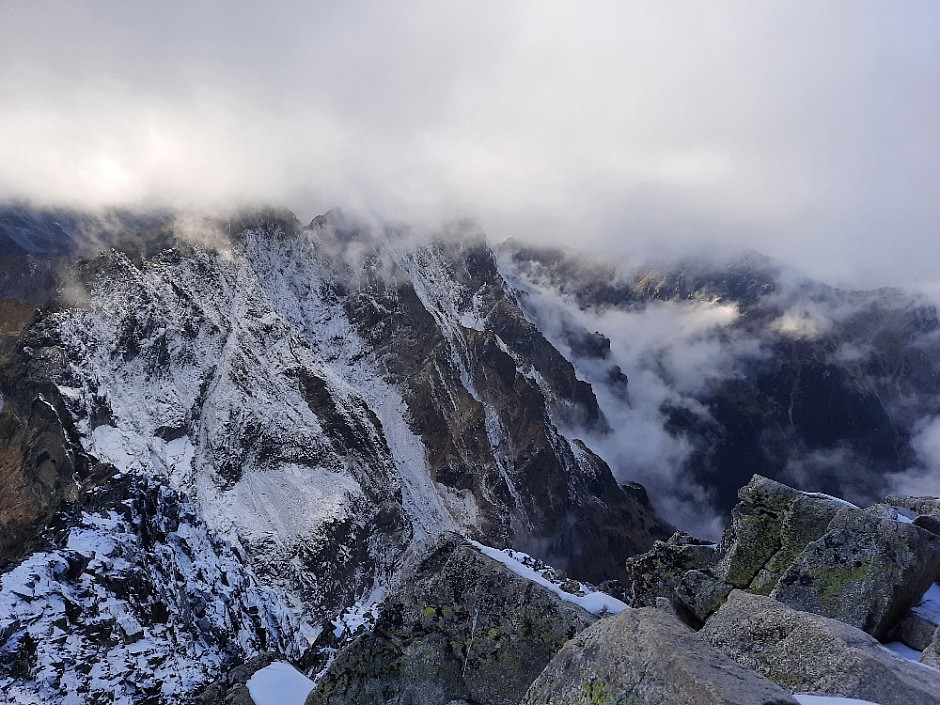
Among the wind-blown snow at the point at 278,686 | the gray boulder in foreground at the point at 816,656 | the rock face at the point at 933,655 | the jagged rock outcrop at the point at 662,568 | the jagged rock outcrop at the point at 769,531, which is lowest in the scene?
the wind-blown snow at the point at 278,686

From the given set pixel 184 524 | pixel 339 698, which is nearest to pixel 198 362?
pixel 184 524

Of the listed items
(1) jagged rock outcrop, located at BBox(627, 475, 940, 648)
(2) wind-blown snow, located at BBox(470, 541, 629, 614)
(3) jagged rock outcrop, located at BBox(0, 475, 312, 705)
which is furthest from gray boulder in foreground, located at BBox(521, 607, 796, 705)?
(3) jagged rock outcrop, located at BBox(0, 475, 312, 705)

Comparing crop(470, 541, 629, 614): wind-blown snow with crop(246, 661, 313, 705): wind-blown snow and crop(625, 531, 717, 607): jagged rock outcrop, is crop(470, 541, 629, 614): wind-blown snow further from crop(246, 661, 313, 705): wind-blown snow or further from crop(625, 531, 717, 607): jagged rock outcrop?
crop(246, 661, 313, 705): wind-blown snow

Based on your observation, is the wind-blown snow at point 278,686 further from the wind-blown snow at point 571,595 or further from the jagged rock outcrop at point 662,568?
the jagged rock outcrop at point 662,568

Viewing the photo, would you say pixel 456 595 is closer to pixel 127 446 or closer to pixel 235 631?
pixel 235 631

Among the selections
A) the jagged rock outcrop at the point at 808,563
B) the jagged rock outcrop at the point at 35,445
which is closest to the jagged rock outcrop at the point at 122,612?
the jagged rock outcrop at the point at 808,563

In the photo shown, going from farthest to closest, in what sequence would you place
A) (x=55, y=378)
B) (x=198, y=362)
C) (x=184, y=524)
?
(x=198, y=362), (x=55, y=378), (x=184, y=524)

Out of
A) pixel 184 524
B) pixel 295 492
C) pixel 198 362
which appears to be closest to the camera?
pixel 184 524
